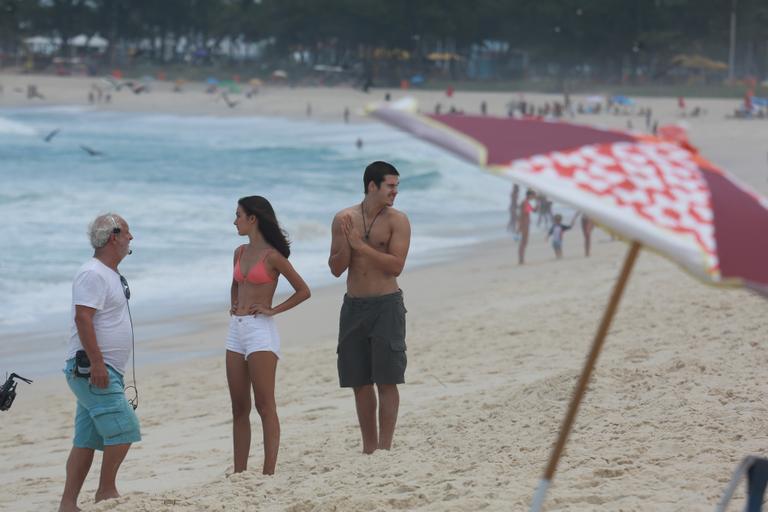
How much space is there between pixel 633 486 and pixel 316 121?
2421 inches

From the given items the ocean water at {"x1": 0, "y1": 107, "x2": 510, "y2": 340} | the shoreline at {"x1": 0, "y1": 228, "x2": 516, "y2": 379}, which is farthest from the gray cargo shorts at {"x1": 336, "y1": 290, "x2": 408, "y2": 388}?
the ocean water at {"x1": 0, "y1": 107, "x2": 510, "y2": 340}

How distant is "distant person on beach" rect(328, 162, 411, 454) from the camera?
576 centimetres

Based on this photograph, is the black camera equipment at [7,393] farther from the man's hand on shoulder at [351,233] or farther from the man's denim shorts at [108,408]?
the man's hand on shoulder at [351,233]

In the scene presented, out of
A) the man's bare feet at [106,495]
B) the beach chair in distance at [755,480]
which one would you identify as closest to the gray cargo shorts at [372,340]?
the man's bare feet at [106,495]

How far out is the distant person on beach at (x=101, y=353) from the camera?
525 cm

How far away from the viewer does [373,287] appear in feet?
19.2

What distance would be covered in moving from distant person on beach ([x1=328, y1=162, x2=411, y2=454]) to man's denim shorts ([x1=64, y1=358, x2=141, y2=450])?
42.8 inches

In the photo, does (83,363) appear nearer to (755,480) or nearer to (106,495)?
(106,495)

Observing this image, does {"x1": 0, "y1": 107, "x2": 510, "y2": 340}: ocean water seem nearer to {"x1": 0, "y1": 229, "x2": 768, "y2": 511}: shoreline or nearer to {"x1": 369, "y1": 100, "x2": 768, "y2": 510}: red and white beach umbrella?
{"x1": 0, "y1": 229, "x2": 768, "y2": 511}: shoreline

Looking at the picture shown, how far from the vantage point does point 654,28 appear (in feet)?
281

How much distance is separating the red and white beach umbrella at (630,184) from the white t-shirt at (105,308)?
2.20 metres

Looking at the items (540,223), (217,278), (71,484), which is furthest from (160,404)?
(540,223)

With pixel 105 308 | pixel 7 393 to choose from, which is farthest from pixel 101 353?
pixel 7 393

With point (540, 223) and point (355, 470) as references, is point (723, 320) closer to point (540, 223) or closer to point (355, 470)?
point (355, 470)
